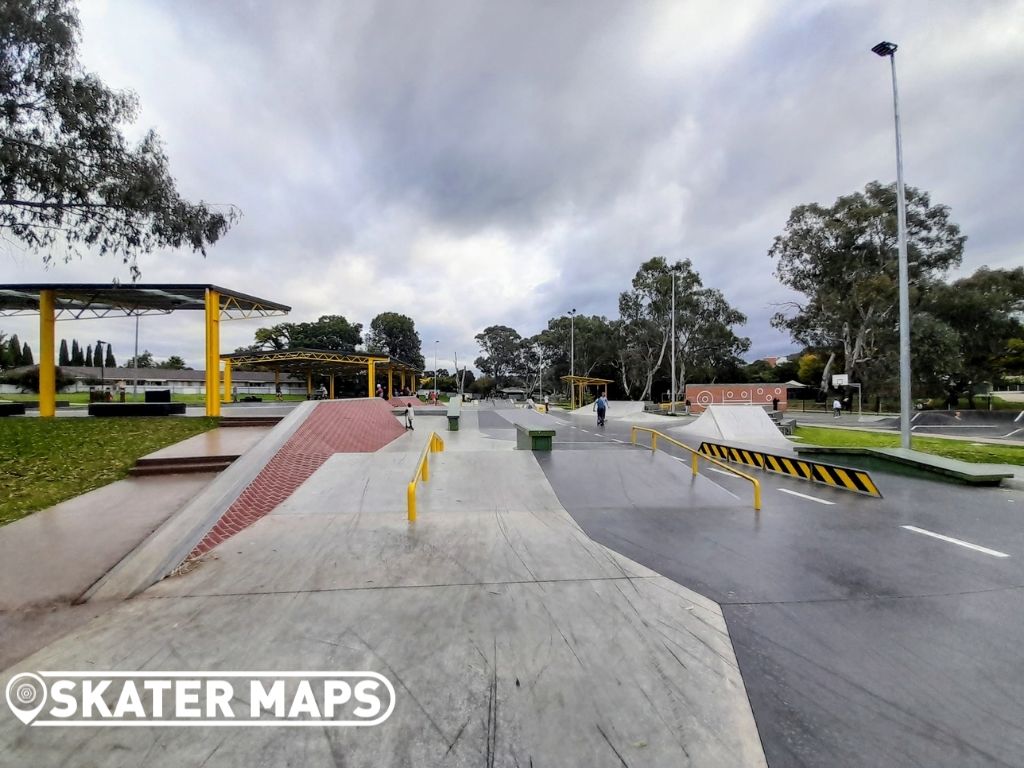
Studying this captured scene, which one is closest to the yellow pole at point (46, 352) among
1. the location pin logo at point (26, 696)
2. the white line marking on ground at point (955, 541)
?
the location pin logo at point (26, 696)

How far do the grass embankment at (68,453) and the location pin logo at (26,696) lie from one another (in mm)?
3888

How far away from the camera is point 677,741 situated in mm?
2525

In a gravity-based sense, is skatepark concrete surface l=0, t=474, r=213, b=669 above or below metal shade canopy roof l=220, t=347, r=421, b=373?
below

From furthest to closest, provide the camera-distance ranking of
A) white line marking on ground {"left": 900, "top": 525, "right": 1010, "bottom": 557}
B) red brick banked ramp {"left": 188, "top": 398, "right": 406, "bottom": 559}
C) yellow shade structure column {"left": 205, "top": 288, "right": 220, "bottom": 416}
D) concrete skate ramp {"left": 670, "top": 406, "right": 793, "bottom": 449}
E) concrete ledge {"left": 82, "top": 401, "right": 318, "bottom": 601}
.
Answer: concrete skate ramp {"left": 670, "top": 406, "right": 793, "bottom": 449} < yellow shade structure column {"left": 205, "top": 288, "right": 220, "bottom": 416} < red brick banked ramp {"left": 188, "top": 398, "right": 406, "bottom": 559} < white line marking on ground {"left": 900, "top": 525, "right": 1010, "bottom": 557} < concrete ledge {"left": 82, "top": 401, "right": 318, "bottom": 601}

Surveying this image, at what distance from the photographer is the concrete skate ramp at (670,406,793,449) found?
18797 millimetres

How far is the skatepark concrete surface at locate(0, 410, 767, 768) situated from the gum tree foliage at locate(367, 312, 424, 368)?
75.4 meters

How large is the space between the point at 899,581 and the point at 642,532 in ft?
8.87

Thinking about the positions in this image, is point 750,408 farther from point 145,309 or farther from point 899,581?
point 145,309

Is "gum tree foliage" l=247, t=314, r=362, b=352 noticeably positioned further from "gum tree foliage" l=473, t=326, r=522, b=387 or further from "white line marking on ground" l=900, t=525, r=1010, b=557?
"white line marking on ground" l=900, t=525, r=1010, b=557

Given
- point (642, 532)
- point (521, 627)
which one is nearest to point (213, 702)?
point (521, 627)

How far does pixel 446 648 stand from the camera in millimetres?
3346

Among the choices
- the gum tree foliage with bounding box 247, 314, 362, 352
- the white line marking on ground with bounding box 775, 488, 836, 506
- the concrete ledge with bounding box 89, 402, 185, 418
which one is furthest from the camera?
the gum tree foliage with bounding box 247, 314, 362, 352

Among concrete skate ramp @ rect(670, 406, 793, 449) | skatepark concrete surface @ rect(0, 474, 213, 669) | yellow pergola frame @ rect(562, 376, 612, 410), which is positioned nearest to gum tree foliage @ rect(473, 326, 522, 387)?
yellow pergola frame @ rect(562, 376, 612, 410)

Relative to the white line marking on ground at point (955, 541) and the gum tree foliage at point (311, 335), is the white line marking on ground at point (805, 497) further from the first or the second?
the gum tree foliage at point (311, 335)
